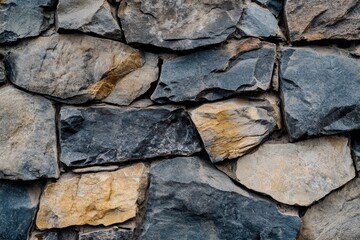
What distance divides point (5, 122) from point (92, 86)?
27cm

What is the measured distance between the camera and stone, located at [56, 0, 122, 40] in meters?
1.17

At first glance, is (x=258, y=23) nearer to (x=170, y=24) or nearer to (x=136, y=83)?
(x=170, y=24)

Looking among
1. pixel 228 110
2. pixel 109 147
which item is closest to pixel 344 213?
pixel 228 110

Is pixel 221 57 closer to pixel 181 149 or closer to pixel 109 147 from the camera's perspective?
pixel 181 149

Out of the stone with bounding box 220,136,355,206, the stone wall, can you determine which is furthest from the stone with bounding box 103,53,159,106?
the stone with bounding box 220,136,355,206

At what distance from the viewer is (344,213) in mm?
1305

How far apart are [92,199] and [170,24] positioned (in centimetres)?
58

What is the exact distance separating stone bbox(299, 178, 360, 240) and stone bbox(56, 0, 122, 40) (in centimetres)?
84

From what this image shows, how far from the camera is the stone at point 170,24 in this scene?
120 centimetres

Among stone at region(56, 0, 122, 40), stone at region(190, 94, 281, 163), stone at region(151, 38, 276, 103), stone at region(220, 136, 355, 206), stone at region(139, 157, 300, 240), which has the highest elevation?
stone at region(56, 0, 122, 40)

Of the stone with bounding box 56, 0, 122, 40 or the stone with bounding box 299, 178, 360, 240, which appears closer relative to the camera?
the stone with bounding box 56, 0, 122, 40

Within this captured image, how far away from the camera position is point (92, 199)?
4.00 feet

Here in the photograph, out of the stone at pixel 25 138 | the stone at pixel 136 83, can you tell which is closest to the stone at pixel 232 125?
the stone at pixel 136 83

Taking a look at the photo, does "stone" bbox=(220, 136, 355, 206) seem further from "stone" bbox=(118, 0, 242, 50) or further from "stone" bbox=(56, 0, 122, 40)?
"stone" bbox=(56, 0, 122, 40)
